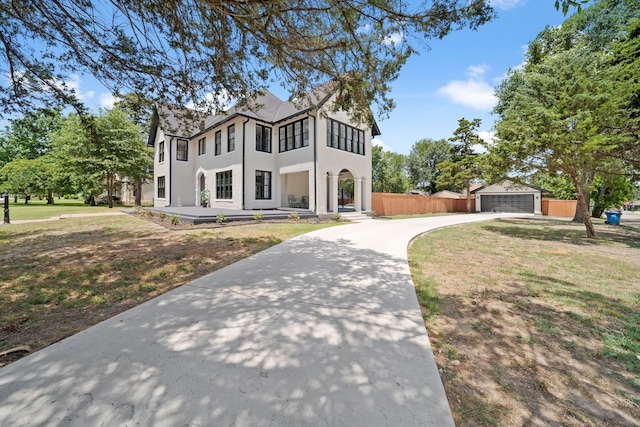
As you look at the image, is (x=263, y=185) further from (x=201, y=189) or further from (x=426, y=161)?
(x=426, y=161)

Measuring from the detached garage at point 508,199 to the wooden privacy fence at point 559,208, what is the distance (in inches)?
24.4

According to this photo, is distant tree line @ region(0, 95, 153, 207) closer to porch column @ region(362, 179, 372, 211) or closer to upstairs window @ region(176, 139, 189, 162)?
upstairs window @ region(176, 139, 189, 162)

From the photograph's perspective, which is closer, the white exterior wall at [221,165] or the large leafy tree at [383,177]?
the white exterior wall at [221,165]

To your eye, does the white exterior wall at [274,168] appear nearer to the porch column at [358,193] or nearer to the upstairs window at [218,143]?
the porch column at [358,193]

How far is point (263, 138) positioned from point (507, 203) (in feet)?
97.2

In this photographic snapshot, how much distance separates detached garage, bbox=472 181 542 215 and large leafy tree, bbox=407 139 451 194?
10.2m

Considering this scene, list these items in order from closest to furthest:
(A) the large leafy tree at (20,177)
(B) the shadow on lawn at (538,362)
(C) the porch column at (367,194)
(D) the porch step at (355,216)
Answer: (B) the shadow on lawn at (538,362), (D) the porch step at (355,216), (C) the porch column at (367,194), (A) the large leafy tree at (20,177)

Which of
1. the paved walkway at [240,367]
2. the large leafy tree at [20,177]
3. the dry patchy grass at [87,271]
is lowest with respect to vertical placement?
the paved walkway at [240,367]

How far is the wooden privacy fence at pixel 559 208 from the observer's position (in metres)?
26.6

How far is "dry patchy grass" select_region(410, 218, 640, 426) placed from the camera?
6.44 ft

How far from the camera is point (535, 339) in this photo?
2920 mm

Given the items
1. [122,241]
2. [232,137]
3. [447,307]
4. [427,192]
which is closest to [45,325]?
[447,307]

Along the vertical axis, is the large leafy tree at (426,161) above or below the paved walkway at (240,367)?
above

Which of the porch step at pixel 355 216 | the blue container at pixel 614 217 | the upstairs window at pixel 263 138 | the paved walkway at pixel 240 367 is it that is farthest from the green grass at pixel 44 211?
the blue container at pixel 614 217
